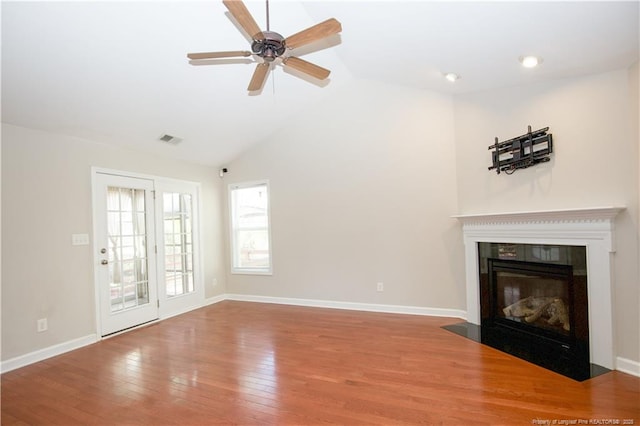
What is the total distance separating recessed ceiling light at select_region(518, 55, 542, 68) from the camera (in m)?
2.75

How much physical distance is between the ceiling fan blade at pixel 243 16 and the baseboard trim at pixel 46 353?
148 inches

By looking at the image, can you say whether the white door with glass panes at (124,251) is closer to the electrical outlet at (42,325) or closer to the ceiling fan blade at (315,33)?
the electrical outlet at (42,325)

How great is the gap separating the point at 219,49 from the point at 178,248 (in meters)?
3.08

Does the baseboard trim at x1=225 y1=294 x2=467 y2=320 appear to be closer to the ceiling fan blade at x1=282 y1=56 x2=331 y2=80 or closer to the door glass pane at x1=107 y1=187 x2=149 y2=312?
the door glass pane at x1=107 y1=187 x2=149 y2=312

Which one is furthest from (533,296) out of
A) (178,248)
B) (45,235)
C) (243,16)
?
(45,235)

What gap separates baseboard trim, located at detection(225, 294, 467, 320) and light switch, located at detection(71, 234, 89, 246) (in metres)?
2.60

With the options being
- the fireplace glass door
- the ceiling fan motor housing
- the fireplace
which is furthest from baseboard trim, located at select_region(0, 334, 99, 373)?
the fireplace glass door

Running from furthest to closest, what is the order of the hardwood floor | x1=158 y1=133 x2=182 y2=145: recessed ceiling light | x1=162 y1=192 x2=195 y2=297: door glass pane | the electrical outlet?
x1=162 y1=192 x2=195 y2=297: door glass pane, x1=158 y1=133 x2=182 y2=145: recessed ceiling light, the electrical outlet, the hardwood floor

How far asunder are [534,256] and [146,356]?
4.10m

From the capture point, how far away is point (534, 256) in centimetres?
328

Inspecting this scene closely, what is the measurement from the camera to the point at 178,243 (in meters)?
5.09

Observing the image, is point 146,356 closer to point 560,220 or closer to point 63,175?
point 63,175

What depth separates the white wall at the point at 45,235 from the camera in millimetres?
3168

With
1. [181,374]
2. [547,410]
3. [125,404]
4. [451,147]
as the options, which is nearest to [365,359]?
[547,410]
